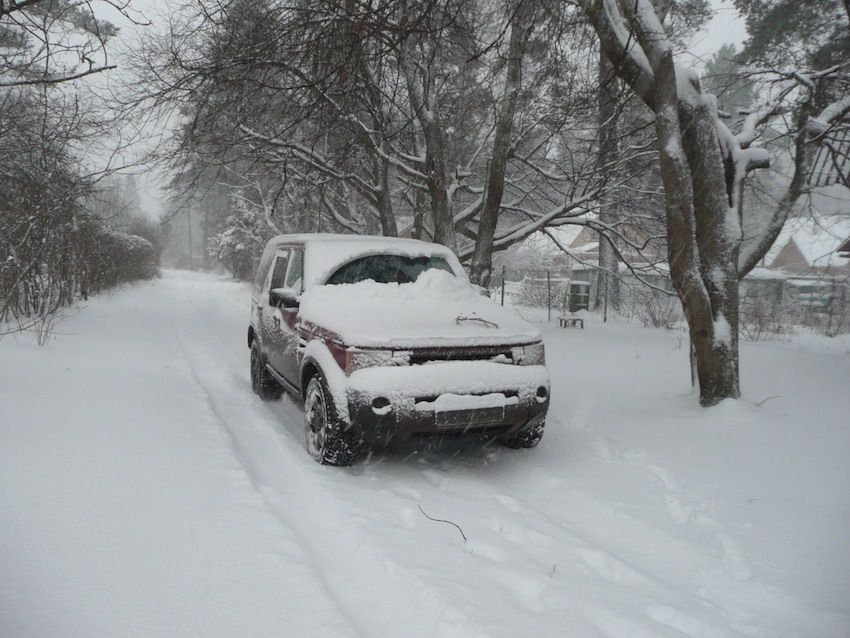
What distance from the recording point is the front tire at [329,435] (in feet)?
13.4

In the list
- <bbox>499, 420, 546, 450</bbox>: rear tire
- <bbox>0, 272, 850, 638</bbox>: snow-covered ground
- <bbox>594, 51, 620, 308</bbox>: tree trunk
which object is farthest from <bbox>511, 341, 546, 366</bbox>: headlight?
<bbox>594, 51, 620, 308</bbox>: tree trunk

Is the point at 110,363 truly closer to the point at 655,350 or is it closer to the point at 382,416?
the point at 382,416

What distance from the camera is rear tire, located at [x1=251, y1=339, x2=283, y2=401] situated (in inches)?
258

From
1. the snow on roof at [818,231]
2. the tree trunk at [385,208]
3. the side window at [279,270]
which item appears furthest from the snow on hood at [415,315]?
the tree trunk at [385,208]

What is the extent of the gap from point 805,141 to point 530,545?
570cm

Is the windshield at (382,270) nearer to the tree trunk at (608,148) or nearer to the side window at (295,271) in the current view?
the side window at (295,271)

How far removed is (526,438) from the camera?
4719 millimetres

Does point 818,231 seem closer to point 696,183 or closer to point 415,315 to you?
point 696,183

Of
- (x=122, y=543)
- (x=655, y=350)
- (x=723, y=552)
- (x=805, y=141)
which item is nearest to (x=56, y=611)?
(x=122, y=543)

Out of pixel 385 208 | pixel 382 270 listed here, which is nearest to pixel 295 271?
pixel 382 270

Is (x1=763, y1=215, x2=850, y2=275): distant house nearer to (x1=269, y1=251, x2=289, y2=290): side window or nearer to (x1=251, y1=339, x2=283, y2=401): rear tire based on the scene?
(x1=269, y1=251, x2=289, y2=290): side window

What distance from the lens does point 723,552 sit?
3.16m

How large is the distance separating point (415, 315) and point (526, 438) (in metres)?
1.42

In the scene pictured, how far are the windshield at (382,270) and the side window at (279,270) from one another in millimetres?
1149
